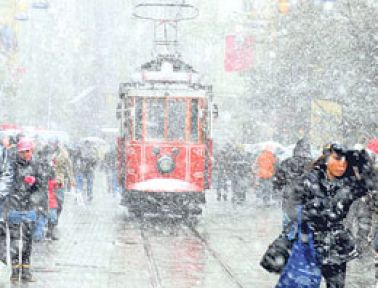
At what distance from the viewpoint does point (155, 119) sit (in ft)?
66.7

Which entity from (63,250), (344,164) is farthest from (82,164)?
(344,164)

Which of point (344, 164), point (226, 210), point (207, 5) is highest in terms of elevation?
point (207, 5)

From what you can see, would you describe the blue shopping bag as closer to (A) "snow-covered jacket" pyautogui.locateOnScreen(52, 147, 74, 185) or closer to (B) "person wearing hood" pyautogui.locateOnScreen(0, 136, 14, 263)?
(B) "person wearing hood" pyautogui.locateOnScreen(0, 136, 14, 263)

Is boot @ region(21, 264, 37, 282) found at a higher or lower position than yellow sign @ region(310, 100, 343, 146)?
lower

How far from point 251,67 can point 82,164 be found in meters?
14.5

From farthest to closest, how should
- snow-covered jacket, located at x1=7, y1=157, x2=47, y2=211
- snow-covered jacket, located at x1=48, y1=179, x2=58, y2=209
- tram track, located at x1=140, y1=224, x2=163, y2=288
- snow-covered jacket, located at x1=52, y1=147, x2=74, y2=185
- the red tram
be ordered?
the red tram < snow-covered jacket, located at x1=52, y1=147, x2=74, y2=185 < snow-covered jacket, located at x1=48, y1=179, x2=58, y2=209 < tram track, located at x1=140, y1=224, x2=163, y2=288 < snow-covered jacket, located at x1=7, y1=157, x2=47, y2=211

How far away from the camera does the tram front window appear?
798 inches

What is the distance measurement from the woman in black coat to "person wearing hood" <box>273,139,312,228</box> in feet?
0.32

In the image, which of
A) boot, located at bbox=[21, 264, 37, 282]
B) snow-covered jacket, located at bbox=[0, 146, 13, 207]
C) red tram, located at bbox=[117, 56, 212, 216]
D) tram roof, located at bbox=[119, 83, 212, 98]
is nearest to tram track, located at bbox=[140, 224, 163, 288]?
boot, located at bbox=[21, 264, 37, 282]

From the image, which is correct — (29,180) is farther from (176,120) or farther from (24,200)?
(176,120)

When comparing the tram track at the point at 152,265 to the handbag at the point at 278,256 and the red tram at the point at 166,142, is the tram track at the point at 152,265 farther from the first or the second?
the handbag at the point at 278,256

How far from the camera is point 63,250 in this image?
14.4 metres

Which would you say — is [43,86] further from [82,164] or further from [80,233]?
[80,233]

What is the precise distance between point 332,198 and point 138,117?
13.5 meters
